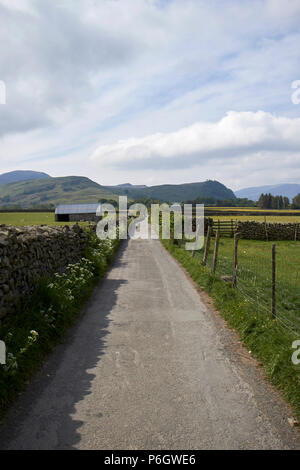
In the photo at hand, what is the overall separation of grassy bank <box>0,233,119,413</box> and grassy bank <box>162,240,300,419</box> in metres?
3.88

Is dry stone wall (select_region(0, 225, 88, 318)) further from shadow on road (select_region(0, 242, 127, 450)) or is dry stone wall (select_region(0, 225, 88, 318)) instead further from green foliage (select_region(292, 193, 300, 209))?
green foliage (select_region(292, 193, 300, 209))

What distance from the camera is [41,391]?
5.40 metres

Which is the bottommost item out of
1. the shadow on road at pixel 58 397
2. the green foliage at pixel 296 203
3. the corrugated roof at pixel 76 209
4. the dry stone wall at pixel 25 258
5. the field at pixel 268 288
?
the shadow on road at pixel 58 397

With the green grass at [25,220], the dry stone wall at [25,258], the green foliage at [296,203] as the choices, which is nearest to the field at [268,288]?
the dry stone wall at [25,258]

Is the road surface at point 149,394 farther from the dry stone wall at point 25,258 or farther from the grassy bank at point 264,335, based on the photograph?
the dry stone wall at point 25,258

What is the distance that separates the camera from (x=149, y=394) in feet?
17.3

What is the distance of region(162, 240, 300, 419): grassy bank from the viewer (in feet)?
17.7

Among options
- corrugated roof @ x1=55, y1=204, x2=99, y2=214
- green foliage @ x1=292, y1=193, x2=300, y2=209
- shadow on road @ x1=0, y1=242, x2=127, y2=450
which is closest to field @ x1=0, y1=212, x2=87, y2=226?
corrugated roof @ x1=55, y1=204, x2=99, y2=214

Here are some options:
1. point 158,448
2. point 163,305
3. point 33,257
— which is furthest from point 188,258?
point 158,448

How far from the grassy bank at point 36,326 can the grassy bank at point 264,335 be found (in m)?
3.88

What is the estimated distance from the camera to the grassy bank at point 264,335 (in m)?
5.41

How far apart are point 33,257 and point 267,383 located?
20.4 ft

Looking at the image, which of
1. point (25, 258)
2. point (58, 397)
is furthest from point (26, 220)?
point (58, 397)
